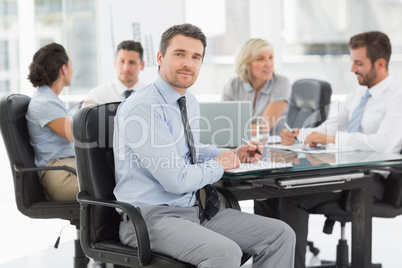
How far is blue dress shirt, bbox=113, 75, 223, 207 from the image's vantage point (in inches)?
84.7

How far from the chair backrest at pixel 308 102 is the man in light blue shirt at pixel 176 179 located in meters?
1.80

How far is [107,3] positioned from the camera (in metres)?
A: 5.55

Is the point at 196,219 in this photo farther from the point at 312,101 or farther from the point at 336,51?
the point at 336,51

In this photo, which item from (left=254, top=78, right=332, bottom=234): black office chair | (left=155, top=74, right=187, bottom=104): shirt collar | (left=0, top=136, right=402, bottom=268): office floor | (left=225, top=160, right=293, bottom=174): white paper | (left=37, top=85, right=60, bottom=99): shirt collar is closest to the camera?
(left=155, top=74, right=187, bottom=104): shirt collar

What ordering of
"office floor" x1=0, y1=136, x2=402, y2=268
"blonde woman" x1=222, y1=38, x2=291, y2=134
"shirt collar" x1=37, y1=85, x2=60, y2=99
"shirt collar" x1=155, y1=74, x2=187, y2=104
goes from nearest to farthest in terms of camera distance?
1. "shirt collar" x1=155, y1=74, x2=187, y2=104
2. "shirt collar" x1=37, y1=85, x2=60, y2=99
3. "office floor" x1=0, y1=136, x2=402, y2=268
4. "blonde woman" x1=222, y1=38, x2=291, y2=134

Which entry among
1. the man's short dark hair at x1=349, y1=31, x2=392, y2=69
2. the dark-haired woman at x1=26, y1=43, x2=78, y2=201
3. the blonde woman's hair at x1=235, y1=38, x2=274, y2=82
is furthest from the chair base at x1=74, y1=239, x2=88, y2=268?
the man's short dark hair at x1=349, y1=31, x2=392, y2=69

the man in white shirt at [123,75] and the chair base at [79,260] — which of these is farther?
the man in white shirt at [123,75]

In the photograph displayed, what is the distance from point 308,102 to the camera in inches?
170

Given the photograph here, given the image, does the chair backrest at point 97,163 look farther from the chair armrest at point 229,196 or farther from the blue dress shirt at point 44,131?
the blue dress shirt at point 44,131

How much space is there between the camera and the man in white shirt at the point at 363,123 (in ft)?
10.4

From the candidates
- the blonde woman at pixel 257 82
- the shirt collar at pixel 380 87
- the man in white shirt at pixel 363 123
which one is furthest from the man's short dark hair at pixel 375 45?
the blonde woman at pixel 257 82

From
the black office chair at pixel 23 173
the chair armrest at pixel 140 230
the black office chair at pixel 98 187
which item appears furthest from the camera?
the black office chair at pixel 23 173

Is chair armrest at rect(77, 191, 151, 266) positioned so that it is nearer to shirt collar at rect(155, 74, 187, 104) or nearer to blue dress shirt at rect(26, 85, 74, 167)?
shirt collar at rect(155, 74, 187, 104)

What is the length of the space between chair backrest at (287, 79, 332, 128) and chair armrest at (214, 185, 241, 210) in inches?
63.2
